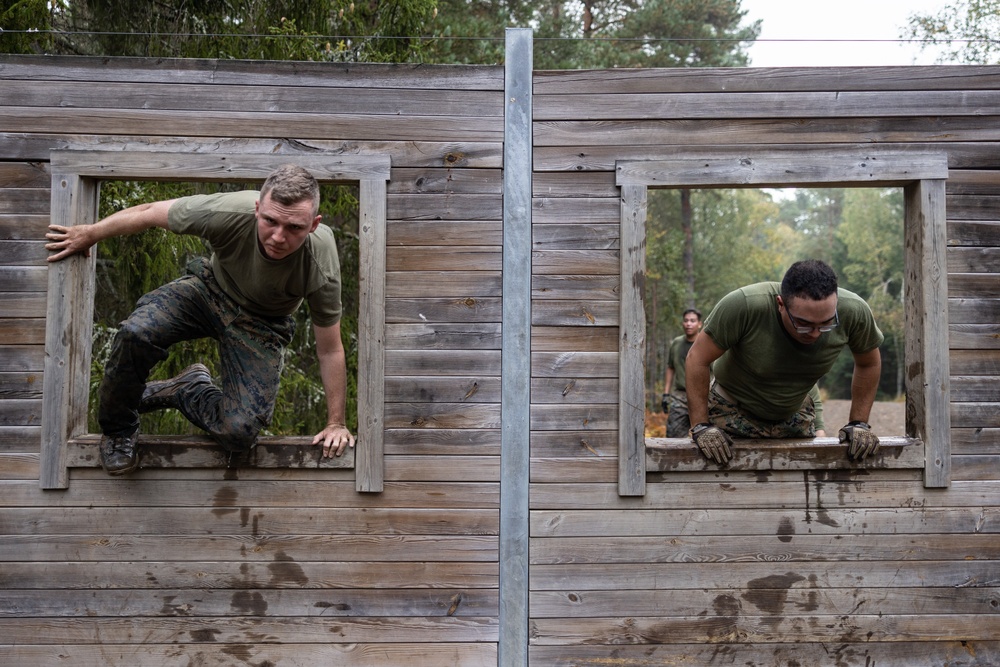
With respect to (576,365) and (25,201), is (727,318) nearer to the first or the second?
(576,365)

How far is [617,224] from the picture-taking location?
3736mm

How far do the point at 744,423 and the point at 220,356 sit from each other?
2502mm

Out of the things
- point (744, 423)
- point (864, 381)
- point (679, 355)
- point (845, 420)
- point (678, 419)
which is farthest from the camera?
point (845, 420)

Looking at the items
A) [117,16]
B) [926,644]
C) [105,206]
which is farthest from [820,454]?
[117,16]

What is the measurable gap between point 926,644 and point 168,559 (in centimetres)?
332

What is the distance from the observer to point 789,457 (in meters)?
3.69

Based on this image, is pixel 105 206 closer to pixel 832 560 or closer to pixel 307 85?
pixel 307 85

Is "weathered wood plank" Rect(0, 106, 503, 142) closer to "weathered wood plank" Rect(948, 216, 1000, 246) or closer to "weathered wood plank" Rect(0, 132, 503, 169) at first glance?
"weathered wood plank" Rect(0, 132, 503, 169)

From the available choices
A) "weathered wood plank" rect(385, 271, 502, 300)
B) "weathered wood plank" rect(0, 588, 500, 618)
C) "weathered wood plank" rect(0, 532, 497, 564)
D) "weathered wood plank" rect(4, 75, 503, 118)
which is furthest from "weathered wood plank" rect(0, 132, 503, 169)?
"weathered wood plank" rect(0, 588, 500, 618)

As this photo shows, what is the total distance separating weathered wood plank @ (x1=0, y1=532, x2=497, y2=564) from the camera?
363cm

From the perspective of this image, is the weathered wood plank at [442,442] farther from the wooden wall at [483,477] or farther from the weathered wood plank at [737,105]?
the weathered wood plank at [737,105]

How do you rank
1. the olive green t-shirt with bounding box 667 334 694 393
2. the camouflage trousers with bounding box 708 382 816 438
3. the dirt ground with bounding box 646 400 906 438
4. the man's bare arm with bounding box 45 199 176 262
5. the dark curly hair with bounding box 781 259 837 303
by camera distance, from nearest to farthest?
the man's bare arm with bounding box 45 199 176 262 < the dark curly hair with bounding box 781 259 837 303 < the camouflage trousers with bounding box 708 382 816 438 < the olive green t-shirt with bounding box 667 334 694 393 < the dirt ground with bounding box 646 400 906 438

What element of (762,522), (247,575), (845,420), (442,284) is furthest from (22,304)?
(845,420)

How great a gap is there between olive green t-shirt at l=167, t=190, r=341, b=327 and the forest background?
877mm
